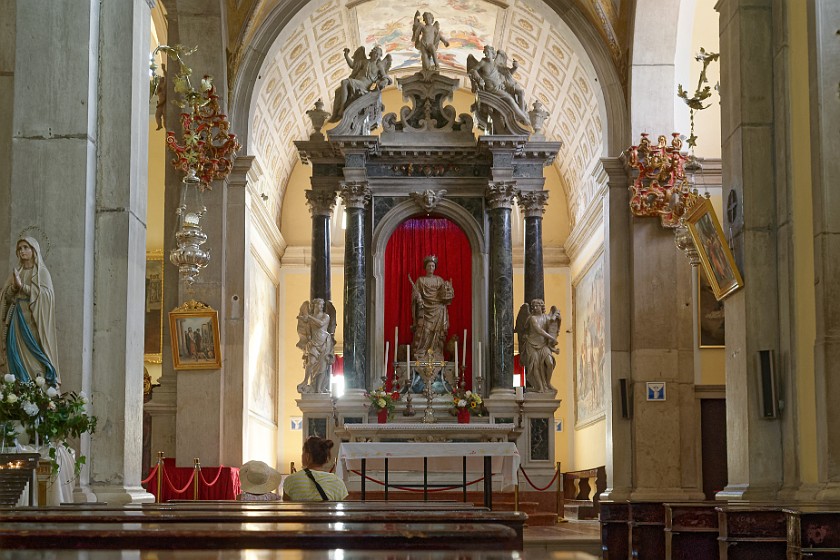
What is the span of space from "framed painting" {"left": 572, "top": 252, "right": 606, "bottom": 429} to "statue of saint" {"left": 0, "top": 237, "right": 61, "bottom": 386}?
13.8 meters

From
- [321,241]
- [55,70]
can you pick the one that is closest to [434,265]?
[321,241]

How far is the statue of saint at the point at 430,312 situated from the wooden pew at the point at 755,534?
10.4 meters

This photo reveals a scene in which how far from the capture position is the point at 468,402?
17422 mm

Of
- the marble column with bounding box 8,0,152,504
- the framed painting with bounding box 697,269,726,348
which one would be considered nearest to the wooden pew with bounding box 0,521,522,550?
the marble column with bounding box 8,0,152,504

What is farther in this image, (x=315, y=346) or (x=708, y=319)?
(x=315, y=346)

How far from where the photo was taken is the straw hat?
12617 millimetres

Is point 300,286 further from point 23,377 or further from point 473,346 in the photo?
point 23,377

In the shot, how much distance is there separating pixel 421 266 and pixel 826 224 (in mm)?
10749

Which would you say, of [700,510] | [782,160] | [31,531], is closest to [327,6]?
[782,160]

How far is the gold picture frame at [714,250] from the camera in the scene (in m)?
10.8

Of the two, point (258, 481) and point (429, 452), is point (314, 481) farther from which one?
point (429, 452)

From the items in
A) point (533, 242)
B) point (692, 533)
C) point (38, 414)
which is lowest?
point (692, 533)

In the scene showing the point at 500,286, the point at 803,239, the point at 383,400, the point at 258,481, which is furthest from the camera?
the point at 500,286

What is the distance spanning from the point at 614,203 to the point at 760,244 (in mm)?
6660
